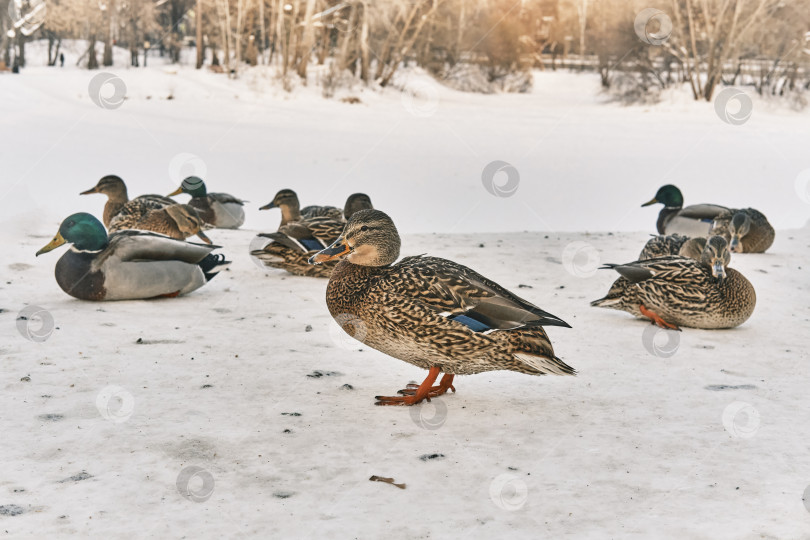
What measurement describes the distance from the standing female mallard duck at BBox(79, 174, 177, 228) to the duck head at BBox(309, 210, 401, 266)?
3.59 meters

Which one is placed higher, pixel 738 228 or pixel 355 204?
pixel 738 228

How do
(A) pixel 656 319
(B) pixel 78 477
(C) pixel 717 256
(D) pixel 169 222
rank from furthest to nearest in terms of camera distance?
1. (D) pixel 169 222
2. (A) pixel 656 319
3. (C) pixel 717 256
4. (B) pixel 78 477

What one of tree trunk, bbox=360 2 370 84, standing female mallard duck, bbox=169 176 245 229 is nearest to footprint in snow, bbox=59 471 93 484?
standing female mallard duck, bbox=169 176 245 229

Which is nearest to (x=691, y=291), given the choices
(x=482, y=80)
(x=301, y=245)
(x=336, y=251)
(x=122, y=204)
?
(x=336, y=251)

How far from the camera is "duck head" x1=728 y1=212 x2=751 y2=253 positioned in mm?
6855

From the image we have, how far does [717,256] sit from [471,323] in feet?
7.20

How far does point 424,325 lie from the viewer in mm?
3342

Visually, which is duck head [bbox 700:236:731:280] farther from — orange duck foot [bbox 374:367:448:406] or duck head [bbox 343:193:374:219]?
duck head [bbox 343:193:374:219]

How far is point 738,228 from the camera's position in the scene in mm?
6910

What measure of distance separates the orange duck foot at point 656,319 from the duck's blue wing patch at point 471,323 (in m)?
2.10

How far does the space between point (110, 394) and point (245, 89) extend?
24.0 metres

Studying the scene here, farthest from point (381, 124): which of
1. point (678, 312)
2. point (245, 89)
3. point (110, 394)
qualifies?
point (110, 394)

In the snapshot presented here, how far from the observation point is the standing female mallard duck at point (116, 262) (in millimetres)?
5020

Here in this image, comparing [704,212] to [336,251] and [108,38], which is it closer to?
[336,251]
